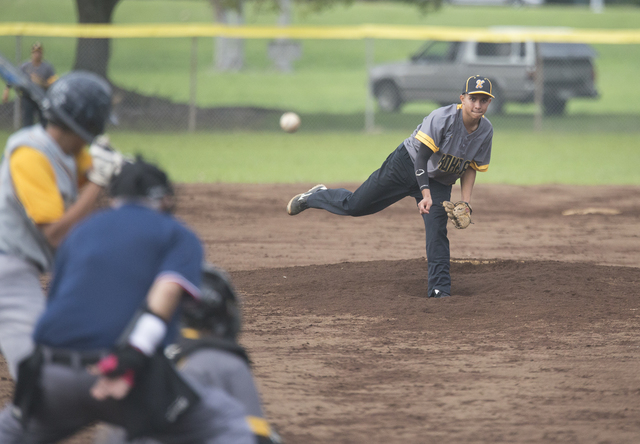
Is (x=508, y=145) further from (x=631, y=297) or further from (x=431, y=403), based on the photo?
(x=431, y=403)

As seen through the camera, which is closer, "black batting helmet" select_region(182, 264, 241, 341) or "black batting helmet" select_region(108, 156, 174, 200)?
"black batting helmet" select_region(108, 156, 174, 200)

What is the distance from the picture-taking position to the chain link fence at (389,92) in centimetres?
2203

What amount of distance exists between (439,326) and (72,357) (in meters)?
4.01

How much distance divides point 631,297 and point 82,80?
216 inches

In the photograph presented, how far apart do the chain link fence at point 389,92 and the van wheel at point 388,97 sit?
4 cm

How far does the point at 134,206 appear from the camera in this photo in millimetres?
2900

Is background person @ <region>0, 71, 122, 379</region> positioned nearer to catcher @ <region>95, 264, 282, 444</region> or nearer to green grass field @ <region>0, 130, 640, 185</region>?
catcher @ <region>95, 264, 282, 444</region>

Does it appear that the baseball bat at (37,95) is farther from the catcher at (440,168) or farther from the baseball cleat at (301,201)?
the baseball cleat at (301,201)

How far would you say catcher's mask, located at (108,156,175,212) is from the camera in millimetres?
2920

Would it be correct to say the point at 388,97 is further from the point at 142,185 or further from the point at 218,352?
the point at 142,185

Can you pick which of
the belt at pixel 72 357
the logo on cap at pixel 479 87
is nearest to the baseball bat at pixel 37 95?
the belt at pixel 72 357

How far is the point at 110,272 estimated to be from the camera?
273cm

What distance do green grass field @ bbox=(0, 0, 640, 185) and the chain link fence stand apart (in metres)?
0.14

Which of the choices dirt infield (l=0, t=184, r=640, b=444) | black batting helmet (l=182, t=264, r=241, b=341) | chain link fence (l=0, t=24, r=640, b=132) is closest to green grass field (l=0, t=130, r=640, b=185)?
chain link fence (l=0, t=24, r=640, b=132)
